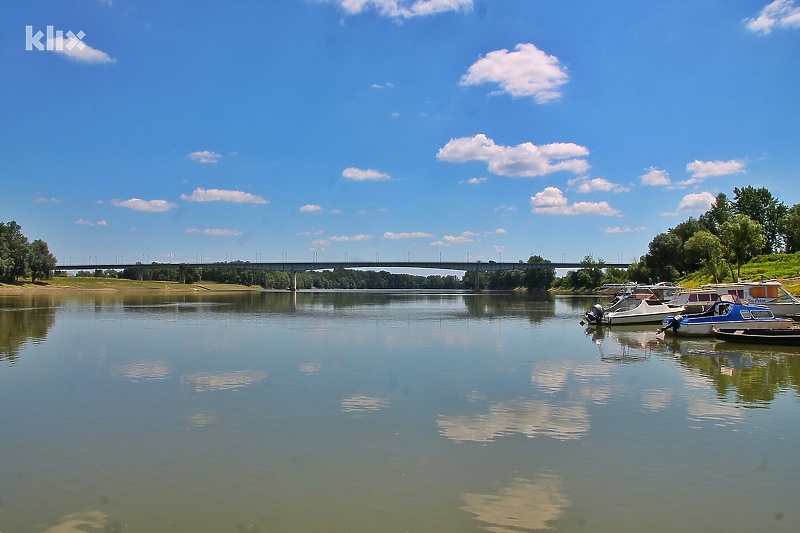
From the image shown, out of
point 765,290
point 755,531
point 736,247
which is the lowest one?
point 755,531

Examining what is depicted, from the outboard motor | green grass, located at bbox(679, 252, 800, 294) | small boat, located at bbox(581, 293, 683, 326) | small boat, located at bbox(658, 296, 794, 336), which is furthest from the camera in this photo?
green grass, located at bbox(679, 252, 800, 294)

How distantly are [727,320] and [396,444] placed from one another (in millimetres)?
31052

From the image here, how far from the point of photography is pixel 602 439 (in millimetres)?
14742

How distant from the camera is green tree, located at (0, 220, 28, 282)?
137475 mm

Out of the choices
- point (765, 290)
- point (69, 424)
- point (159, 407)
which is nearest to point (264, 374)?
point (159, 407)

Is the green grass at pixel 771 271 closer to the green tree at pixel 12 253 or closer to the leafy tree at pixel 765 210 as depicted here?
the leafy tree at pixel 765 210

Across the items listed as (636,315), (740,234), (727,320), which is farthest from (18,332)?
(740,234)

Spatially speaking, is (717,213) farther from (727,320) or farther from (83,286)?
(83,286)

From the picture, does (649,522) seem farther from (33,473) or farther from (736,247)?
(736,247)

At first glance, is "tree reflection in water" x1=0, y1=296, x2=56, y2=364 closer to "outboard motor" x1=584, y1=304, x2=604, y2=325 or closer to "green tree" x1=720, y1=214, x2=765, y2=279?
"outboard motor" x1=584, y1=304, x2=604, y2=325

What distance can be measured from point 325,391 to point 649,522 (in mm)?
12509

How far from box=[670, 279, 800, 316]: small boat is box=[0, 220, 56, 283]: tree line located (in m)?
143

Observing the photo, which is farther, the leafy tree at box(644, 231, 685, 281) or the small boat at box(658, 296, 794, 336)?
the leafy tree at box(644, 231, 685, 281)

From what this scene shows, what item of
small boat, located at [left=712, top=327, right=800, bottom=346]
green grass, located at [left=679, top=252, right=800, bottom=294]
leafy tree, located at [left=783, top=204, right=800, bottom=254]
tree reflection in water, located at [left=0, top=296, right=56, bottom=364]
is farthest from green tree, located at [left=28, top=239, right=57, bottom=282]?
leafy tree, located at [left=783, top=204, right=800, bottom=254]
